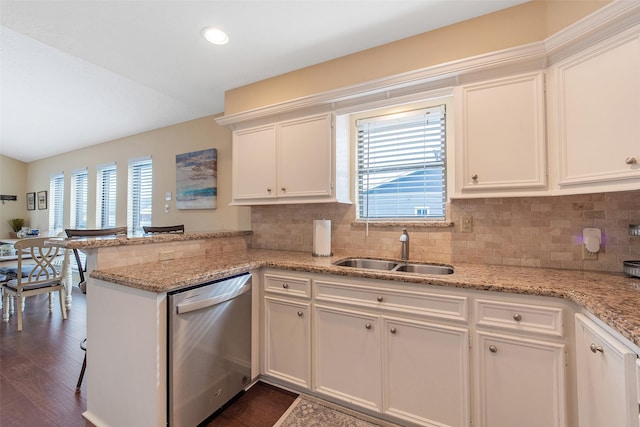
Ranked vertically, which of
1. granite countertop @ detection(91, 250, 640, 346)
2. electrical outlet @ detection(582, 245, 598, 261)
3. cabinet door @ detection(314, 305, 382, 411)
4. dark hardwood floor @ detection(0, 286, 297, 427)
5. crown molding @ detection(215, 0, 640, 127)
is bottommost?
dark hardwood floor @ detection(0, 286, 297, 427)

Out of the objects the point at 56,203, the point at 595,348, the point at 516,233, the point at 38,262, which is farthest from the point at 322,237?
the point at 56,203

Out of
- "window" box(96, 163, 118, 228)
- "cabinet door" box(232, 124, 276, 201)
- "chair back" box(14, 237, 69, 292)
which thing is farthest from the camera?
"window" box(96, 163, 118, 228)

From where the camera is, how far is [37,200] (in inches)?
247

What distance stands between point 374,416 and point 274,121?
7.65ft

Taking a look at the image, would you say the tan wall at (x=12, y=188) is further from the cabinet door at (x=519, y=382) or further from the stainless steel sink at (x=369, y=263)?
the cabinet door at (x=519, y=382)

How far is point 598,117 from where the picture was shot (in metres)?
1.37

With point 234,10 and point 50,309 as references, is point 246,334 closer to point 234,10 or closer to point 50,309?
point 234,10

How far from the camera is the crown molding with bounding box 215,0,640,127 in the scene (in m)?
1.29

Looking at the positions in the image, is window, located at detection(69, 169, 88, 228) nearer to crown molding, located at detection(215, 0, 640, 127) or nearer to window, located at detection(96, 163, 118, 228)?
window, located at detection(96, 163, 118, 228)

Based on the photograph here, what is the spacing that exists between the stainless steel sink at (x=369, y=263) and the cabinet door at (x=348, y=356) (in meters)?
0.49

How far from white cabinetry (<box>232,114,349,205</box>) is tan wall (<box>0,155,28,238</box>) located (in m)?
7.25

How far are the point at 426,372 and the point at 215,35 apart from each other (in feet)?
8.70

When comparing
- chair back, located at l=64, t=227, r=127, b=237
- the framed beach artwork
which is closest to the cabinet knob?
chair back, located at l=64, t=227, r=127, b=237

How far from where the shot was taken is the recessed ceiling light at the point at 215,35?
2.00m
